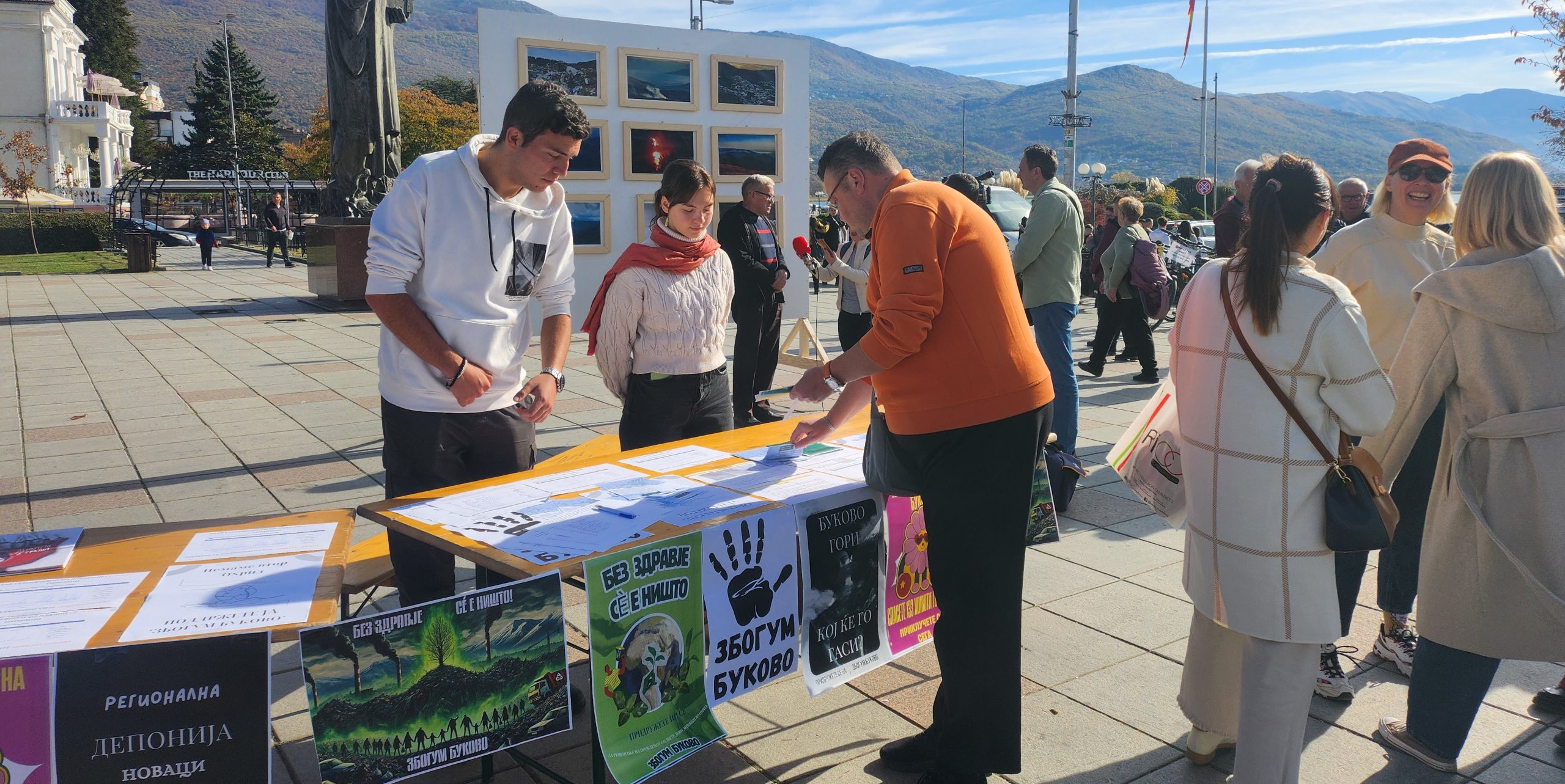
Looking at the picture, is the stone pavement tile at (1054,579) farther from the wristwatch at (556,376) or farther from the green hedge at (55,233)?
the green hedge at (55,233)

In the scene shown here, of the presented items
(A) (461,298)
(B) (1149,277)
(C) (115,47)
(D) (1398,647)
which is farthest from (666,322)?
(C) (115,47)

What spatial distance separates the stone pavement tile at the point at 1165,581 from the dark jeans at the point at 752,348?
3119 mm

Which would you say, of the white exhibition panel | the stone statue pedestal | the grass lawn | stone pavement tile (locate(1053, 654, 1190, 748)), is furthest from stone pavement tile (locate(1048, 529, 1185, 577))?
the grass lawn

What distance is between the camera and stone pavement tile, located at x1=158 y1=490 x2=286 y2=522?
5324 mm

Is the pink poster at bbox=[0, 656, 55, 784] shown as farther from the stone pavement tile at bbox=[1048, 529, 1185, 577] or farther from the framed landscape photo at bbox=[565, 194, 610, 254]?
the framed landscape photo at bbox=[565, 194, 610, 254]

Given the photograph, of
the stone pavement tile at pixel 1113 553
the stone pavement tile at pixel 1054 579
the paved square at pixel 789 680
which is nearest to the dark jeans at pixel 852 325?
the paved square at pixel 789 680

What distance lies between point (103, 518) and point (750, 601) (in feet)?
13.8

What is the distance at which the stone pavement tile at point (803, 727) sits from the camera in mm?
2943

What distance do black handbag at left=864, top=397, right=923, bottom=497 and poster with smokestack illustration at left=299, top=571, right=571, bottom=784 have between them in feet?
3.23

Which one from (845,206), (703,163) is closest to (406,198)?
(845,206)

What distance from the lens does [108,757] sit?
1.90 meters

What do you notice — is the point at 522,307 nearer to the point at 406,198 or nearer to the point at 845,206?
the point at 406,198

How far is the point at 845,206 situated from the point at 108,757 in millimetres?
2023

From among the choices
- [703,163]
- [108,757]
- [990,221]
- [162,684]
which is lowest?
[108,757]
